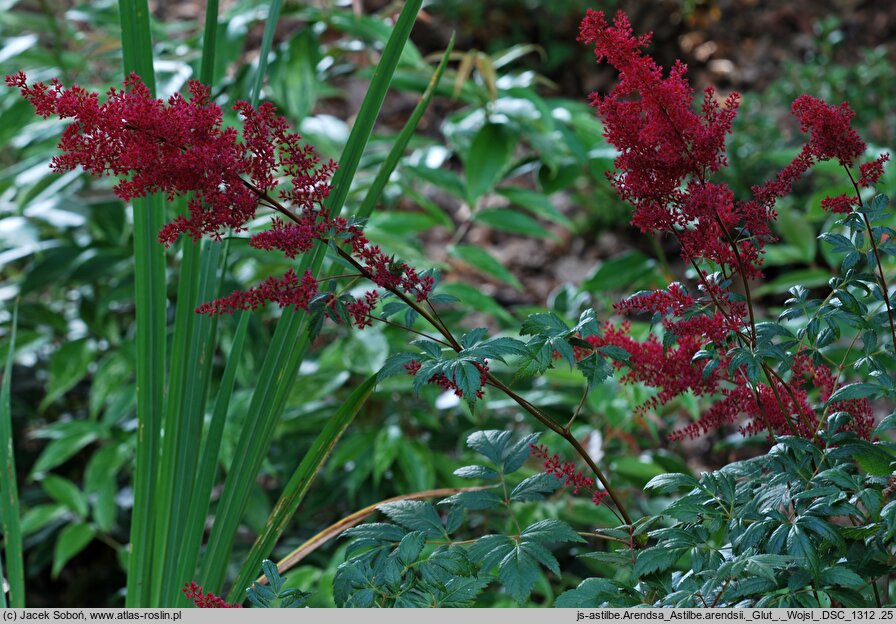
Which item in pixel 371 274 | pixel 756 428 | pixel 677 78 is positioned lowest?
pixel 756 428

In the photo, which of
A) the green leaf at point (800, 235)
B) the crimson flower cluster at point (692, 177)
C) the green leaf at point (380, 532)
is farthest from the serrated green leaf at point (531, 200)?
the green leaf at point (380, 532)

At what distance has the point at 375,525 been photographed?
24.0 inches

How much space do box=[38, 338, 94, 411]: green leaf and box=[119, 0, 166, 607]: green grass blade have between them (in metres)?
0.74

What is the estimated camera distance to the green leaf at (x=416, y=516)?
2.01 feet

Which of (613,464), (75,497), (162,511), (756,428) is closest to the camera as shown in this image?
(756,428)

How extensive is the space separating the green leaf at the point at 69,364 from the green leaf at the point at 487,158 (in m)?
0.74

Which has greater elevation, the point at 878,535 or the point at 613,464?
the point at 878,535

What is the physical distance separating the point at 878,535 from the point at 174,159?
1.64 ft

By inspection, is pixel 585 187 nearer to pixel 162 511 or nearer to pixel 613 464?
pixel 613 464

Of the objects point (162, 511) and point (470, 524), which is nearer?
point (162, 511)

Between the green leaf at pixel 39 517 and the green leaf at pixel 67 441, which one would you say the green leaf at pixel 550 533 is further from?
the green leaf at pixel 39 517

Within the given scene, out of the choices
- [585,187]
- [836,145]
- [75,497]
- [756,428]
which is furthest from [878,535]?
[585,187]

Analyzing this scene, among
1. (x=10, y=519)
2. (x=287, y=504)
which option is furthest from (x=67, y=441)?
(x=287, y=504)

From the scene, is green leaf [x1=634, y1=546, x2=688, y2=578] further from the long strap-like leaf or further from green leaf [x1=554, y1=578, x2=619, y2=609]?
the long strap-like leaf
